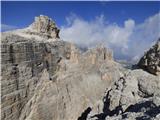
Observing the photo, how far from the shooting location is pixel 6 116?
92.8ft

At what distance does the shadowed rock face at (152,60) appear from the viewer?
36.0 metres

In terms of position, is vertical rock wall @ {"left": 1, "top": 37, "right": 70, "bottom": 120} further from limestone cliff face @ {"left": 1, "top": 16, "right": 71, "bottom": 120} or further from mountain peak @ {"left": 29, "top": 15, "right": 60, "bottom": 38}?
mountain peak @ {"left": 29, "top": 15, "right": 60, "bottom": 38}

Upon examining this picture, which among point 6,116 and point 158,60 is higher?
point 158,60

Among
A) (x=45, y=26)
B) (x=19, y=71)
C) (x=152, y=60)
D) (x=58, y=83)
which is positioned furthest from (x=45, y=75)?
(x=152, y=60)

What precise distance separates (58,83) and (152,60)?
13868 mm

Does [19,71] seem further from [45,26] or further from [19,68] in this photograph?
[45,26]

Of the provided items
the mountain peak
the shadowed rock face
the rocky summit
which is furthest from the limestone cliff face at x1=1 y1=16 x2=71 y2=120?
the shadowed rock face

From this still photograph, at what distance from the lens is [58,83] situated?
4278 cm

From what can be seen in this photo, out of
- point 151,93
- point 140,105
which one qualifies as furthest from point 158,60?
point 140,105

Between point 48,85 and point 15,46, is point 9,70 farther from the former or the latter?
point 48,85

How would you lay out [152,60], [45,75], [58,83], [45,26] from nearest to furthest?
1. [152,60]
2. [45,75]
3. [58,83]
4. [45,26]

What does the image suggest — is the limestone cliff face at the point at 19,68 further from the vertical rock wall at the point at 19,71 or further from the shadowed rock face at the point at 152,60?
the shadowed rock face at the point at 152,60

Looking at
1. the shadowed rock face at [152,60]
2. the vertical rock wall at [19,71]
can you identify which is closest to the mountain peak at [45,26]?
the vertical rock wall at [19,71]

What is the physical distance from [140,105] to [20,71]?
40.9 feet
